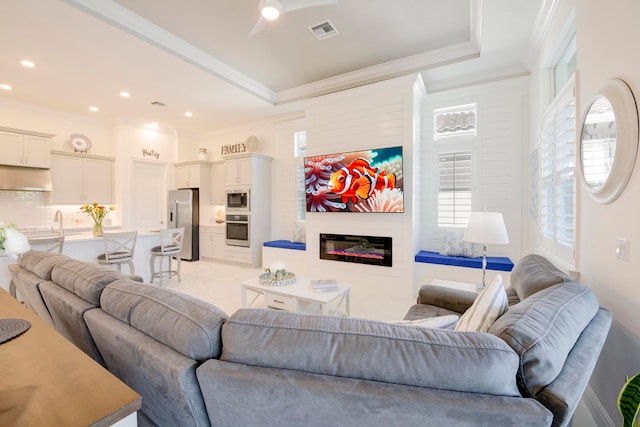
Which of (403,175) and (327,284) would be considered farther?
(403,175)

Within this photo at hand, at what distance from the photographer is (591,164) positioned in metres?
1.72

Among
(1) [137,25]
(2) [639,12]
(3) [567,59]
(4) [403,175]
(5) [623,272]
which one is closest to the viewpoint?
(2) [639,12]

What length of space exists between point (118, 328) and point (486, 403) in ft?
4.08

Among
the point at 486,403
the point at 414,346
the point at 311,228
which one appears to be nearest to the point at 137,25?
the point at 311,228

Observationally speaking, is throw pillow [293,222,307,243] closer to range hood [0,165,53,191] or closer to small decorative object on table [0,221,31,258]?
small decorative object on table [0,221,31,258]

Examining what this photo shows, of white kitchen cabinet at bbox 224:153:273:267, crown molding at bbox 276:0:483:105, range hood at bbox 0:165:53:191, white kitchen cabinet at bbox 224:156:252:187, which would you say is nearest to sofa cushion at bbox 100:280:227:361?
crown molding at bbox 276:0:483:105

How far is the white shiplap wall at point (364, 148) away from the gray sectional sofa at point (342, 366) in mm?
2587

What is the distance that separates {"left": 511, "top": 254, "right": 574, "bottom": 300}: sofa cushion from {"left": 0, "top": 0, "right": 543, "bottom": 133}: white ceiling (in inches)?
93.2

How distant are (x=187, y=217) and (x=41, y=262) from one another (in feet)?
15.5

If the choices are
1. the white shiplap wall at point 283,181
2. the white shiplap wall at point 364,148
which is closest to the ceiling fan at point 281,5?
the white shiplap wall at point 364,148

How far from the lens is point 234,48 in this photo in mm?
3686

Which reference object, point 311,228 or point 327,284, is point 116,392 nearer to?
point 327,284

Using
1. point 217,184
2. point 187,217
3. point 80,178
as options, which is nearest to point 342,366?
point 217,184

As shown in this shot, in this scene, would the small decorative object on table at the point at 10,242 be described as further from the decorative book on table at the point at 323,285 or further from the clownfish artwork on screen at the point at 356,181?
the clownfish artwork on screen at the point at 356,181
